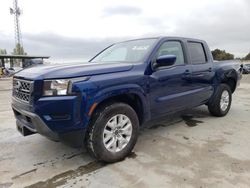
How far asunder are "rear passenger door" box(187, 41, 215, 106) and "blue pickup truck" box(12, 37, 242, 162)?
39mm

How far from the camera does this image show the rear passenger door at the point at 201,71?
177 inches

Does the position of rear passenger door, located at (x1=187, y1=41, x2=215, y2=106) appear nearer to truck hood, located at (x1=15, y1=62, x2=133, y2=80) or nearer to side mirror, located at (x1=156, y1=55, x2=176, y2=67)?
side mirror, located at (x1=156, y1=55, x2=176, y2=67)

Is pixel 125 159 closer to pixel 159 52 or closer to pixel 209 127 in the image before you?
pixel 159 52

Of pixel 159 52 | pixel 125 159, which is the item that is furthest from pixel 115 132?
pixel 159 52

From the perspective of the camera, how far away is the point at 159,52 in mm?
3760

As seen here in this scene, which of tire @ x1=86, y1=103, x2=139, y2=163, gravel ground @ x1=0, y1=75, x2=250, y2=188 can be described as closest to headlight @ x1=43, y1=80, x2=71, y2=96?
tire @ x1=86, y1=103, x2=139, y2=163

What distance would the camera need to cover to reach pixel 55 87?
266 cm

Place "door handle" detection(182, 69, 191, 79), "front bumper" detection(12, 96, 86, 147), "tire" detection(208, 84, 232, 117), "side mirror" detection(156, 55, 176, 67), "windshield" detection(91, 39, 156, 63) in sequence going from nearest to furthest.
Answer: "front bumper" detection(12, 96, 86, 147) → "side mirror" detection(156, 55, 176, 67) → "windshield" detection(91, 39, 156, 63) → "door handle" detection(182, 69, 191, 79) → "tire" detection(208, 84, 232, 117)

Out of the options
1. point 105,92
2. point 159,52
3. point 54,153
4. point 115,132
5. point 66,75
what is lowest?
point 54,153

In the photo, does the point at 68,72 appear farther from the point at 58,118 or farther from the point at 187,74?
the point at 187,74

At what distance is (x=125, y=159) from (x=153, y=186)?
75cm

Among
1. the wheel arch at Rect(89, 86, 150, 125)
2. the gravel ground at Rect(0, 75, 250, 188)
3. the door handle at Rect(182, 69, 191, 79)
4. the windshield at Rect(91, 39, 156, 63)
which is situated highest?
the windshield at Rect(91, 39, 156, 63)

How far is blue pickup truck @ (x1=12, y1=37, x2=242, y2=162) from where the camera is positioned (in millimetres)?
2658

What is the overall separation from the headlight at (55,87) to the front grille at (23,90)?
21 centimetres
